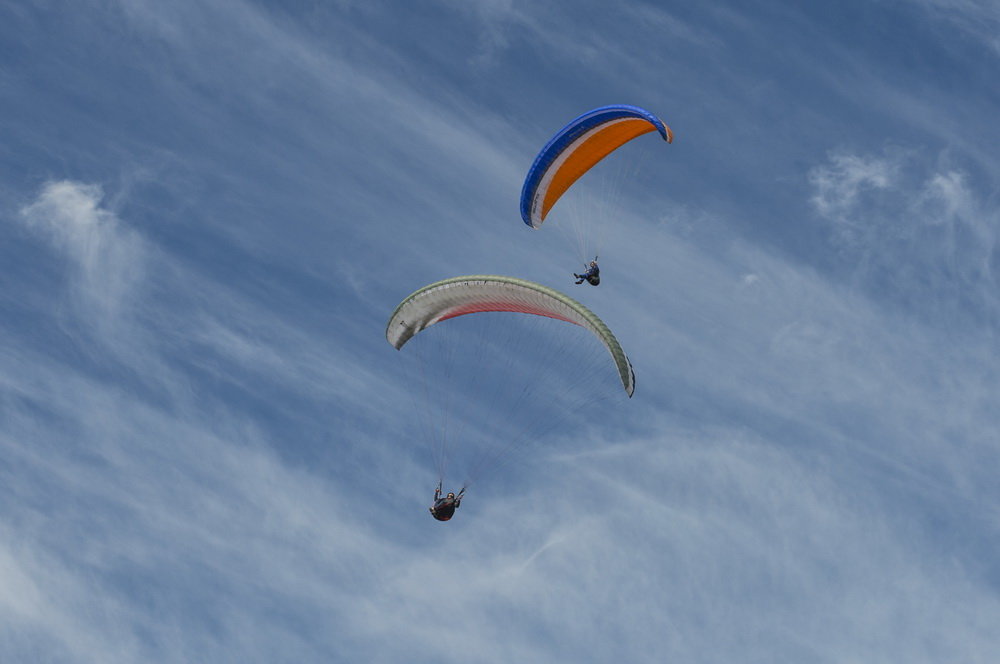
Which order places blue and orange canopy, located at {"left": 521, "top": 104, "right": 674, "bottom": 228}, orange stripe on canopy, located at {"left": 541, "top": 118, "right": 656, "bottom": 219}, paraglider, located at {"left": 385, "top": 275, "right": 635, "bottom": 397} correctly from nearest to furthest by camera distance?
paraglider, located at {"left": 385, "top": 275, "right": 635, "bottom": 397} < blue and orange canopy, located at {"left": 521, "top": 104, "right": 674, "bottom": 228} < orange stripe on canopy, located at {"left": 541, "top": 118, "right": 656, "bottom": 219}

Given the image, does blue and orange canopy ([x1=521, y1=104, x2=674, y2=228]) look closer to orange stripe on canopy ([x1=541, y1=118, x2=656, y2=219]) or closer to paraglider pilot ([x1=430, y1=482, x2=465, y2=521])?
orange stripe on canopy ([x1=541, y1=118, x2=656, y2=219])

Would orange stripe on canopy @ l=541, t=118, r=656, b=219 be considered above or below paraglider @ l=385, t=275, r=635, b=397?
above

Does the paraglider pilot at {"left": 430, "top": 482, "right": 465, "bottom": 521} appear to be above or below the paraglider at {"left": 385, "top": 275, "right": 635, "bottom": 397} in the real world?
below

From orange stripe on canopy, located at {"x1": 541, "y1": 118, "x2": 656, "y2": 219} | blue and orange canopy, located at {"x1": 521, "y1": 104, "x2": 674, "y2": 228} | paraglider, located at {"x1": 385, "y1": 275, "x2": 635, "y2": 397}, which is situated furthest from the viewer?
orange stripe on canopy, located at {"x1": 541, "y1": 118, "x2": 656, "y2": 219}

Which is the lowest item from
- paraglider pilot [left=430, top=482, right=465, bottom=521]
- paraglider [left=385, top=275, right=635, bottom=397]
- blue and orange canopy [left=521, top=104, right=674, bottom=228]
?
paraglider pilot [left=430, top=482, right=465, bottom=521]

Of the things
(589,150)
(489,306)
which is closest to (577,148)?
(589,150)

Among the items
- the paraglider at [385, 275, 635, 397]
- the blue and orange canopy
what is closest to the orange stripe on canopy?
the blue and orange canopy

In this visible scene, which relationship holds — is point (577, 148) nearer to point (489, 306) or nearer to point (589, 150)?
point (589, 150)

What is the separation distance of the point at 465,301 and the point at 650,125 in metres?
12.4

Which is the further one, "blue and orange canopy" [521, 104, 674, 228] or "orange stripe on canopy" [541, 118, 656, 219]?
→ "orange stripe on canopy" [541, 118, 656, 219]

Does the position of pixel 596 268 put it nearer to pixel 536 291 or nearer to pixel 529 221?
pixel 529 221

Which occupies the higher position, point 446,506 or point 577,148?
point 577,148

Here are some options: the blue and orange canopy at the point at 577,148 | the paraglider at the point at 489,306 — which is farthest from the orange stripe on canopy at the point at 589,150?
the paraglider at the point at 489,306

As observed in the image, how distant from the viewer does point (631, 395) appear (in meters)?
42.6
